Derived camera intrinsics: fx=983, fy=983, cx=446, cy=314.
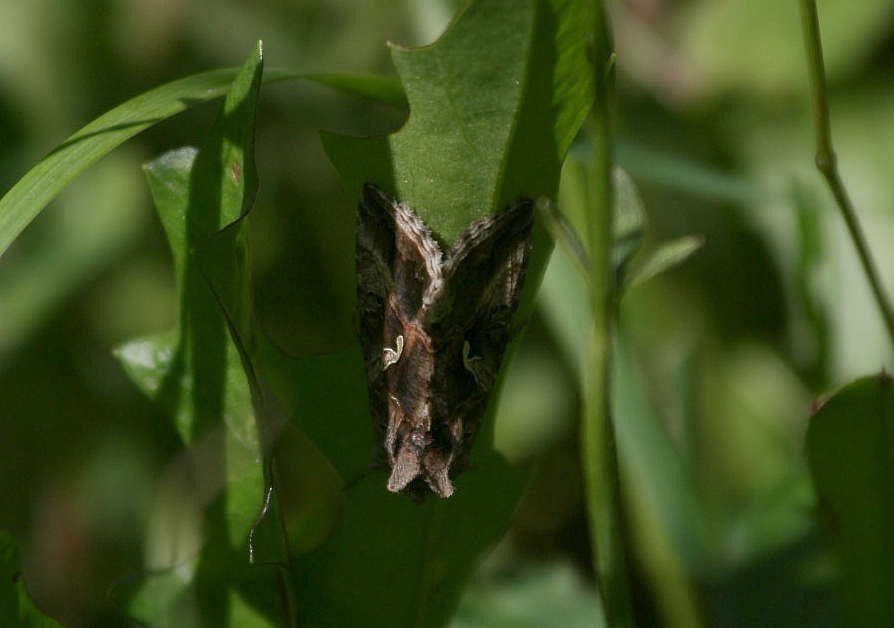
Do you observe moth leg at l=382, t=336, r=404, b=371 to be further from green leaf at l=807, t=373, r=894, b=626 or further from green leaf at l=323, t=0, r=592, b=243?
green leaf at l=807, t=373, r=894, b=626

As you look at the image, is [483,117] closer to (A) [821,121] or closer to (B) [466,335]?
(B) [466,335]

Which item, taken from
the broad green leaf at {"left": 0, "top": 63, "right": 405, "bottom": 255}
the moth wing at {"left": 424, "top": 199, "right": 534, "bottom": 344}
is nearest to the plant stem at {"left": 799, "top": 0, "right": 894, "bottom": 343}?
the moth wing at {"left": 424, "top": 199, "right": 534, "bottom": 344}

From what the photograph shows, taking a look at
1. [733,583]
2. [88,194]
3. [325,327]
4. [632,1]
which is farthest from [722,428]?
[88,194]

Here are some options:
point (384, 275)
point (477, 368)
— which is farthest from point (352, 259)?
point (477, 368)

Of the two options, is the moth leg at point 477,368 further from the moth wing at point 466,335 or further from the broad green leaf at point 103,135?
the broad green leaf at point 103,135

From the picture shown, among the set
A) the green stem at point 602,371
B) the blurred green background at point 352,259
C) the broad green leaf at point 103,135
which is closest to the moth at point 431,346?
the green stem at point 602,371
